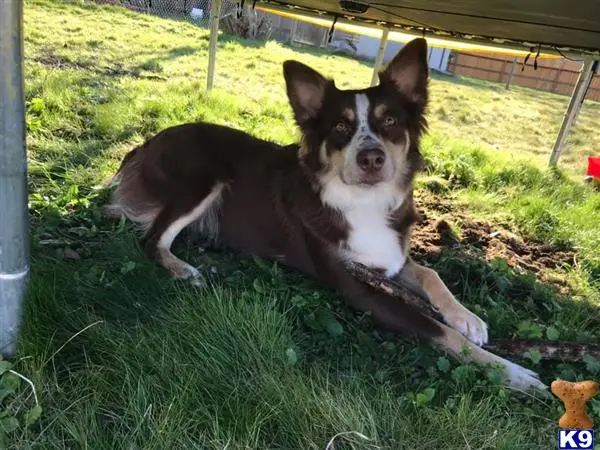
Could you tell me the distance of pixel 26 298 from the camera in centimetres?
197

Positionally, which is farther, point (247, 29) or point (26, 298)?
point (247, 29)

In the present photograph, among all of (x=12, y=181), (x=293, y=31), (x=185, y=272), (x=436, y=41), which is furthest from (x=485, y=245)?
(x=293, y=31)

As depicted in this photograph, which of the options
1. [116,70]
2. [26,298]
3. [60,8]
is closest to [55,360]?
[26,298]

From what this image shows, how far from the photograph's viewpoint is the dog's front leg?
2.44m

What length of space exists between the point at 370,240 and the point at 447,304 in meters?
0.49

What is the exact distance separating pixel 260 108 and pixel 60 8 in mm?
7844

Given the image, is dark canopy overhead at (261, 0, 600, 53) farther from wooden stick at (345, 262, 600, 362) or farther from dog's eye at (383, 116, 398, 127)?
wooden stick at (345, 262, 600, 362)

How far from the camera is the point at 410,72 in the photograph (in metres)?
2.73

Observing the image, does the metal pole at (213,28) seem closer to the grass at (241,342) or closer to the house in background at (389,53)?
the grass at (241,342)

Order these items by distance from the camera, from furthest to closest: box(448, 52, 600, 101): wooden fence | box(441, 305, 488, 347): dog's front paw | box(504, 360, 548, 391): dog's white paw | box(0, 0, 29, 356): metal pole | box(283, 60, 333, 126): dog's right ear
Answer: box(448, 52, 600, 101): wooden fence < box(283, 60, 333, 126): dog's right ear < box(441, 305, 488, 347): dog's front paw < box(504, 360, 548, 391): dog's white paw < box(0, 0, 29, 356): metal pole

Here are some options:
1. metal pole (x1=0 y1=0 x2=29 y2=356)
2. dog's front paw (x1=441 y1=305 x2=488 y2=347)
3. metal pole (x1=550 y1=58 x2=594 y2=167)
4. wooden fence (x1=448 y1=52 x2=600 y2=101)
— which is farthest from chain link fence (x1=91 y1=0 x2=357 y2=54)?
metal pole (x1=0 y1=0 x2=29 y2=356)

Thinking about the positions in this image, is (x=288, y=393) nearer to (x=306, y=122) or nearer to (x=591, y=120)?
(x=306, y=122)

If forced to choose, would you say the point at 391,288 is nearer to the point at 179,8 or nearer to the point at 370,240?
the point at 370,240


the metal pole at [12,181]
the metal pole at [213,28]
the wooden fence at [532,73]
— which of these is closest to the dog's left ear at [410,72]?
the metal pole at [12,181]
